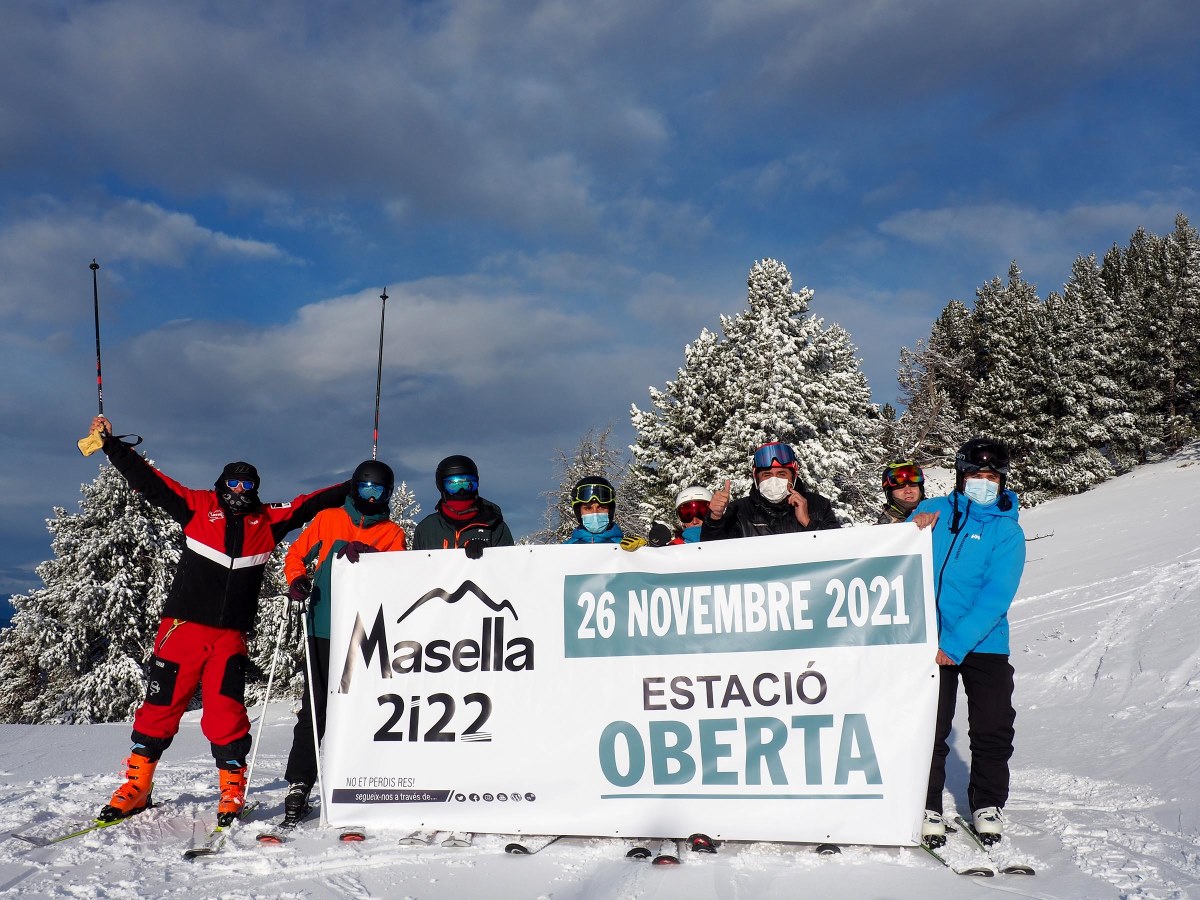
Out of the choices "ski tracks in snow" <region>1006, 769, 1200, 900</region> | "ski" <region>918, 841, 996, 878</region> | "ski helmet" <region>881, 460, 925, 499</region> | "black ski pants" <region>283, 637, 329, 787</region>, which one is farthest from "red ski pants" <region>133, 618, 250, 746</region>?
"ski helmet" <region>881, 460, 925, 499</region>

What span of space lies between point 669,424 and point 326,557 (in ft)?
76.5

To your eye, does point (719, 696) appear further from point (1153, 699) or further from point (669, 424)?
point (669, 424)

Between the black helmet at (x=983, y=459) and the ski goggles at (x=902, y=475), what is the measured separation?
1860 millimetres

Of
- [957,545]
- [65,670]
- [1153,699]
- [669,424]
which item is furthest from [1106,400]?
[65,670]

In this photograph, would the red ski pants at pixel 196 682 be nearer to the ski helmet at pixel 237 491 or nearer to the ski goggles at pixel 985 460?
the ski helmet at pixel 237 491

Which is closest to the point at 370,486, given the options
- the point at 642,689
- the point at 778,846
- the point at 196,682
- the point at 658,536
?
the point at 196,682

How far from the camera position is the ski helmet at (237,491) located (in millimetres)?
5684

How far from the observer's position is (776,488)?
19.2 feet

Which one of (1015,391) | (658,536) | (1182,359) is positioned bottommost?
(658,536)

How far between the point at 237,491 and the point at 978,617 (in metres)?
4.84

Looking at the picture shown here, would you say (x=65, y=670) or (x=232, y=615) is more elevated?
(x=232, y=615)

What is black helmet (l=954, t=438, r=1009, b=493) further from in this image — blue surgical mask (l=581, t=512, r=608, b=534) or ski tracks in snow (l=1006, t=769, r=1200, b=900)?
blue surgical mask (l=581, t=512, r=608, b=534)

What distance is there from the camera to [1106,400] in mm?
39844

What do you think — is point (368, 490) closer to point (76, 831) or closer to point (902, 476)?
point (76, 831)
